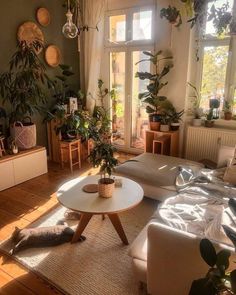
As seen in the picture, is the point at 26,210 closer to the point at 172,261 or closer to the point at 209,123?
the point at 172,261

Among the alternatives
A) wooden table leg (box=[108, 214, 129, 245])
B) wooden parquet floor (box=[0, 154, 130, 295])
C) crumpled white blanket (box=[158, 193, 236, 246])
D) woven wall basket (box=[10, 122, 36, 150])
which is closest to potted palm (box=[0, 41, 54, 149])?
woven wall basket (box=[10, 122, 36, 150])

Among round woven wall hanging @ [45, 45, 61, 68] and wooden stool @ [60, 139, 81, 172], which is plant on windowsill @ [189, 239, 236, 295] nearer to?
wooden stool @ [60, 139, 81, 172]

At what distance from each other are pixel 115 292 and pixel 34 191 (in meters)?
1.85

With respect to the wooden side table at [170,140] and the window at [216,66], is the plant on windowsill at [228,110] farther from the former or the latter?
the wooden side table at [170,140]

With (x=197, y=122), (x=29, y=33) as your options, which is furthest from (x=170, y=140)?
(x=29, y=33)

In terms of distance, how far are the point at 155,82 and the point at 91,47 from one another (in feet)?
4.53

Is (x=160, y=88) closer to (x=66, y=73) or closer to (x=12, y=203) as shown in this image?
(x=66, y=73)

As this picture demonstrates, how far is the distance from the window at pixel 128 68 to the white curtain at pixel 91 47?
0.16 metres

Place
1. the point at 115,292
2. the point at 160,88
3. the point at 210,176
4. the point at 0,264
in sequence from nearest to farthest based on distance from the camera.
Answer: the point at 115,292 < the point at 0,264 < the point at 210,176 < the point at 160,88

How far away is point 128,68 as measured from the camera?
4.40 m

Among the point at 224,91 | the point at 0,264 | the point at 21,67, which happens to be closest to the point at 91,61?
the point at 21,67

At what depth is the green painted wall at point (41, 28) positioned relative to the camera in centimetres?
343

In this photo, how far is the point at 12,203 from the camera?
114 inches

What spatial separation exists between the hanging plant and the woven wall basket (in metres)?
2.43
